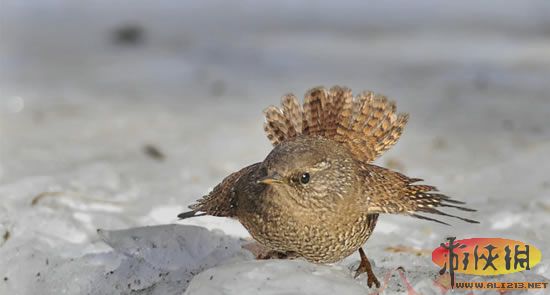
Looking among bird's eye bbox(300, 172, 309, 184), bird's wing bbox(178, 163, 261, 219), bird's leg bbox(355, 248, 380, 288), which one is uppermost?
bird's eye bbox(300, 172, 309, 184)

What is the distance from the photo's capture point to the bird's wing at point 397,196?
3.86 metres

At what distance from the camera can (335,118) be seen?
14.3 ft

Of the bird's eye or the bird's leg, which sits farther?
the bird's leg

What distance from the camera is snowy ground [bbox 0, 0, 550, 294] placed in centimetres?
436

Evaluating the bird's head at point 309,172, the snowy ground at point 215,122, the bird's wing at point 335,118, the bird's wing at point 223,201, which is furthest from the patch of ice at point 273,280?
the bird's wing at point 335,118

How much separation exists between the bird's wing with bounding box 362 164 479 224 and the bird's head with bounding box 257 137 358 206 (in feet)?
0.40

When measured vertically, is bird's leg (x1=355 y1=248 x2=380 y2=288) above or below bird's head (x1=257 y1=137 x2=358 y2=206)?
below

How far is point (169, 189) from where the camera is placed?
5.61 metres

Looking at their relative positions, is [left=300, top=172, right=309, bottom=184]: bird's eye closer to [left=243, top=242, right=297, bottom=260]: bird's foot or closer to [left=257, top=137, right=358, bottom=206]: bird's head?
[left=257, top=137, right=358, bottom=206]: bird's head

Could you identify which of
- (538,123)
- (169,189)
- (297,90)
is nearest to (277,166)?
(169,189)

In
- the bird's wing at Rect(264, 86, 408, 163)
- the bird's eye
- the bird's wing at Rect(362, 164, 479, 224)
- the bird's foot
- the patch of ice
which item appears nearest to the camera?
the patch of ice

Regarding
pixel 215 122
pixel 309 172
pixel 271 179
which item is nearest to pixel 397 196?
pixel 309 172

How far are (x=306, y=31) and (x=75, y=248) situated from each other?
536cm

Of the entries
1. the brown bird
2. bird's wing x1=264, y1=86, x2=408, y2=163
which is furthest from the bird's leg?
bird's wing x1=264, y1=86, x2=408, y2=163
